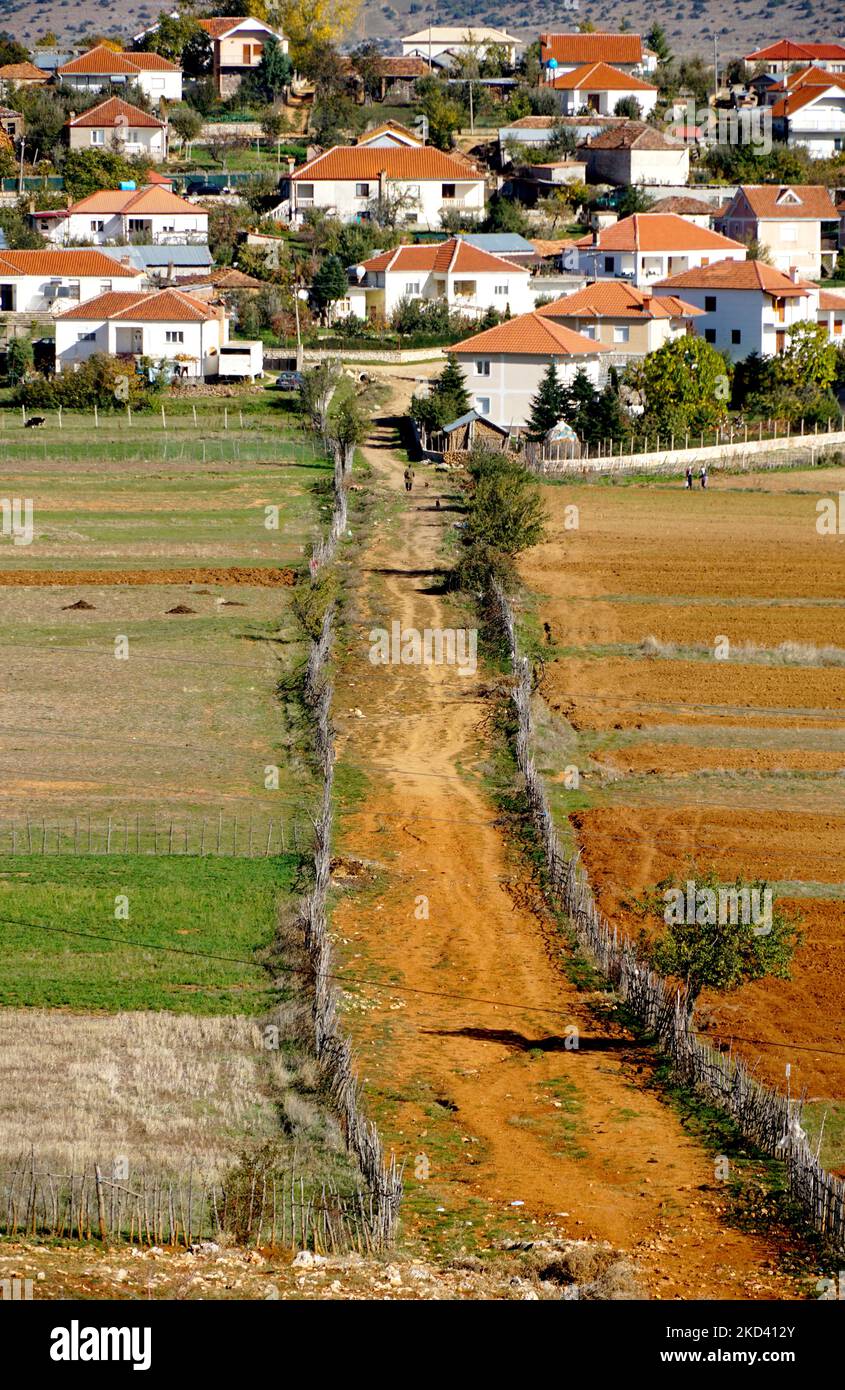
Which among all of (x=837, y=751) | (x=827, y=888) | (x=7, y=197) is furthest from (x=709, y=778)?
(x=7, y=197)

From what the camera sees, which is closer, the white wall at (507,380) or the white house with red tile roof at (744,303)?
the white wall at (507,380)

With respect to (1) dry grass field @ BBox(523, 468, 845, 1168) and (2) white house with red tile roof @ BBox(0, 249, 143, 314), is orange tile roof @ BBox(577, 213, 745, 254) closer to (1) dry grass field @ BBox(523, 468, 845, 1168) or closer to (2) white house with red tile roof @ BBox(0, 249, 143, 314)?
(2) white house with red tile roof @ BBox(0, 249, 143, 314)

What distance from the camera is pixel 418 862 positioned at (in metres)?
35.7

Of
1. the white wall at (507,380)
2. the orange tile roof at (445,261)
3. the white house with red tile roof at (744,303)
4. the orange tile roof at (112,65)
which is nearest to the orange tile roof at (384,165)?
the orange tile roof at (445,261)

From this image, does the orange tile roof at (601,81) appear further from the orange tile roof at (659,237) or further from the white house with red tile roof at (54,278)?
the white house with red tile roof at (54,278)

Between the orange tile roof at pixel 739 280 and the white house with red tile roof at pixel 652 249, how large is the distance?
5759 millimetres

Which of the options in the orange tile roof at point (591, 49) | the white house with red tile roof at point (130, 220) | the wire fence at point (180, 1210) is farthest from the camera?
the orange tile roof at point (591, 49)

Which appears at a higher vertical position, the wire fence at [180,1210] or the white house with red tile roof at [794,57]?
the white house with red tile roof at [794,57]

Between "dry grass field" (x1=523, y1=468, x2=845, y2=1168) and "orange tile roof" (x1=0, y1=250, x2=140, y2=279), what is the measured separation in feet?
93.8

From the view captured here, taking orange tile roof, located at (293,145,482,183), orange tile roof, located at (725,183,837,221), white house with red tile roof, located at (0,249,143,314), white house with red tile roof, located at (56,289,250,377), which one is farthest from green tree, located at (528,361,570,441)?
orange tile roof, located at (293,145,482,183)

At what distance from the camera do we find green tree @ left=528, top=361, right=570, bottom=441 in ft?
242

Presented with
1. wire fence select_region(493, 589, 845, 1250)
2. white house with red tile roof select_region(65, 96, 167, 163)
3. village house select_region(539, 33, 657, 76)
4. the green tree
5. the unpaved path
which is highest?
village house select_region(539, 33, 657, 76)

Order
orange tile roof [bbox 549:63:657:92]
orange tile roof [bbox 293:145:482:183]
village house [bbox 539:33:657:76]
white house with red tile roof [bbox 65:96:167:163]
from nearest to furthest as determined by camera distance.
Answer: orange tile roof [bbox 293:145:482:183] → white house with red tile roof [bbox 65:96:167:163] → orange tile roof [bbox 549:63:657:92] → village house [bbox 539:33:657:76]

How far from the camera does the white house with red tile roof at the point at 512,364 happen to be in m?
76.9
